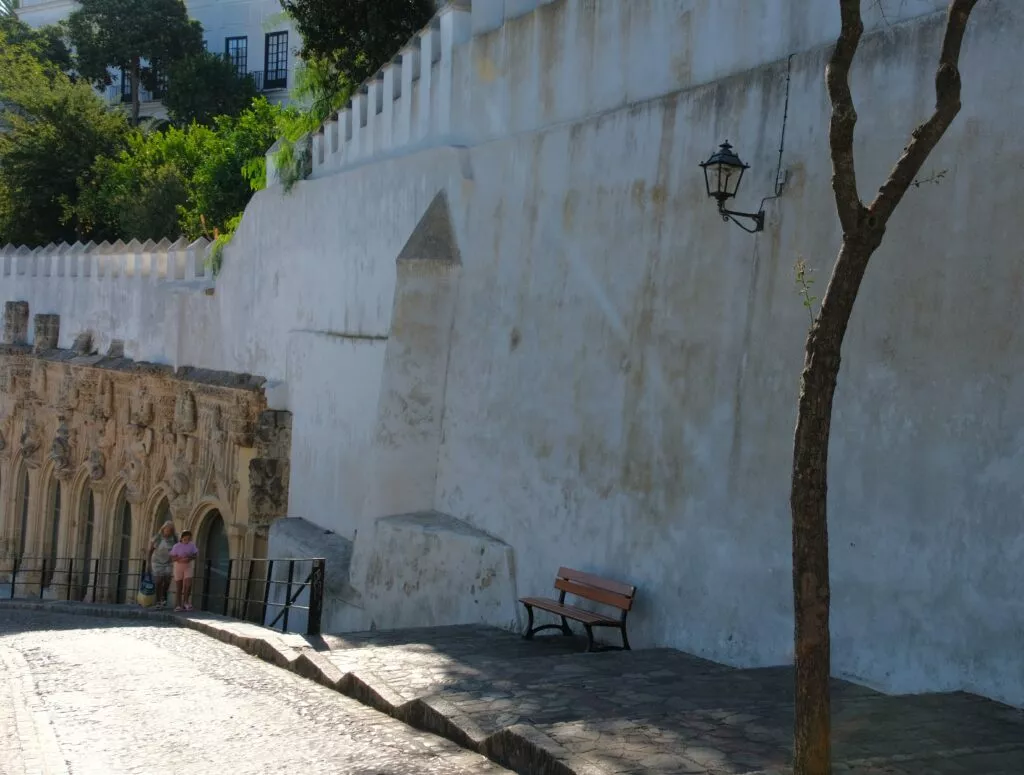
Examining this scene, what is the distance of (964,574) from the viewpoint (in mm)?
6461

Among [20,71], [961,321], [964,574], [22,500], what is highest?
[20,71]

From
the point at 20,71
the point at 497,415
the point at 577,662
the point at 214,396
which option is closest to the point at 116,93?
the point at 20,71

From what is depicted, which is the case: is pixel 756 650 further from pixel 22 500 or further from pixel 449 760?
pixel 22 500

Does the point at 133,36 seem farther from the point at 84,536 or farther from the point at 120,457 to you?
the point at 120,457

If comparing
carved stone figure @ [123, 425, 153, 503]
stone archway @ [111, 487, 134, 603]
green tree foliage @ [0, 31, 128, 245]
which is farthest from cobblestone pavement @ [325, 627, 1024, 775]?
green tree foliage @ [0, 31, 128, 245]

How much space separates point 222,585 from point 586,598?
1027 centimetres

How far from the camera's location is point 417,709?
691 cm

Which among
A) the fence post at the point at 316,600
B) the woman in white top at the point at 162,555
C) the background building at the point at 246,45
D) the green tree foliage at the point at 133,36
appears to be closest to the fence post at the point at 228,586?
the woman in white top at the point at 162,555

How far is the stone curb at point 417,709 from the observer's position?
555cm

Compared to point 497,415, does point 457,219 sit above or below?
above

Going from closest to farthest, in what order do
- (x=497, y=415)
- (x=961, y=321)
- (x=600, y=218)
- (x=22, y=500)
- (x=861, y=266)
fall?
(x=861, y=266) → (x=961, y=321) → (x=600, y=218) → (x=497, y=415) → (x=22, y=500)

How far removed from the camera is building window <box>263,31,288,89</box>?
40.9 meters

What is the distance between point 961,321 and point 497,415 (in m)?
4.94

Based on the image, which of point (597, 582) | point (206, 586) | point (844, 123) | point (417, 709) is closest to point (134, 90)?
point (206, 586)
